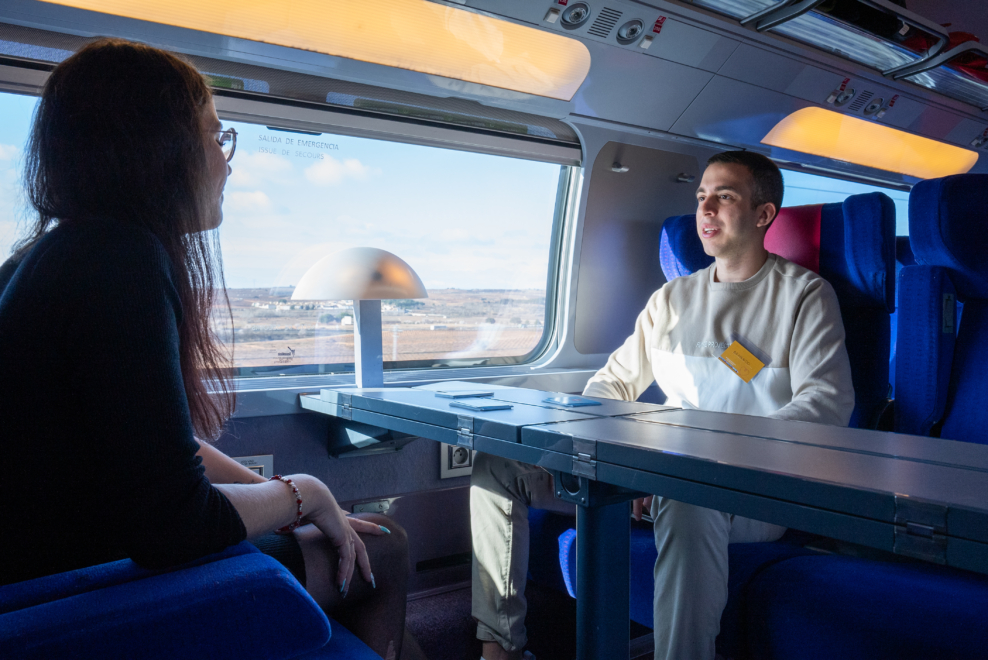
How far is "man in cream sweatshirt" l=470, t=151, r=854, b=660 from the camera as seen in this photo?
4.98 feet

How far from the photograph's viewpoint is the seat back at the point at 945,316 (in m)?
2.02

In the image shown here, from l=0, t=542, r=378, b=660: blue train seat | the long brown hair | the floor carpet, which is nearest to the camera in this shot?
l=0, t=542, r=378, b=660: blue train seat

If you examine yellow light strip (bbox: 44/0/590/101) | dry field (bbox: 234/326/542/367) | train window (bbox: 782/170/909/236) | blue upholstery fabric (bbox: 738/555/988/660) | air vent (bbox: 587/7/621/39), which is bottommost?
blue upholstery fabric (bbox: 738/555/988/660)

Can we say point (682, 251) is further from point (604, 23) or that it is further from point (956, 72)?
point (956, 72)

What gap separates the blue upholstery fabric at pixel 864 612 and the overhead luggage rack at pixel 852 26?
1.85 metres

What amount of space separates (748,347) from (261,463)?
1.66m

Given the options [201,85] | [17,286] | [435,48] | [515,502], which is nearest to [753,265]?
[515,502]

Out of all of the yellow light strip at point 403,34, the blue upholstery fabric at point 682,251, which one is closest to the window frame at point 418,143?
the yellow light strip at point 403,34

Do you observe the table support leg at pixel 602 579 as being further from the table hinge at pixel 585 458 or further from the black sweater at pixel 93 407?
the black sweater at pixel 93 407

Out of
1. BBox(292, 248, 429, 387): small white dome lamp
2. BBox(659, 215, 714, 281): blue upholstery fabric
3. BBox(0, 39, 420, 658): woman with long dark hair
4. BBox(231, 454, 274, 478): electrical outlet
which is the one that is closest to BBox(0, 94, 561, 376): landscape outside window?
BBox(292, 248, 429, 387): small white dome lamp

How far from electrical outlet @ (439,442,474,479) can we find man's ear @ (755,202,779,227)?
1.35 metres

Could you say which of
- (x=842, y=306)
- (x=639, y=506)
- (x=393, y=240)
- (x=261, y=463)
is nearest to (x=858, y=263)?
(x=842, y=306)

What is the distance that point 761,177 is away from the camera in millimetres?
2389

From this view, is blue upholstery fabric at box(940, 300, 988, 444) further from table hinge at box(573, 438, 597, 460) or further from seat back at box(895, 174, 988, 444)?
table hinge at box(573, 438, 597, 460)
